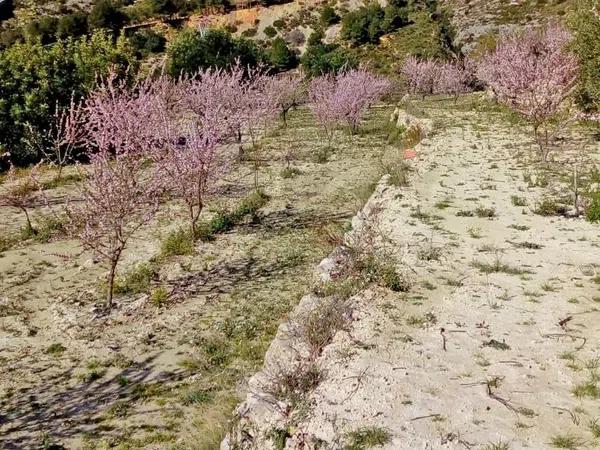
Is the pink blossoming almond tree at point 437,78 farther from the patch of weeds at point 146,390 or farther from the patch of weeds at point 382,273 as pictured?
the patch of weeds at point 146,390

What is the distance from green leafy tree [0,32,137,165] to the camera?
24922 millimetres

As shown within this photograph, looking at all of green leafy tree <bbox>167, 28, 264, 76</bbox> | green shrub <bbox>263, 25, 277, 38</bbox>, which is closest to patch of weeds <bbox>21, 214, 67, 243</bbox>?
green leafy tree <bbox>167, 28, 264, 76</bbox>

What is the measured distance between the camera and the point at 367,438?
5934mm

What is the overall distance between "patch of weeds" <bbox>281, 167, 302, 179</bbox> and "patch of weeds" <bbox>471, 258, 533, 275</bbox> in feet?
38.3

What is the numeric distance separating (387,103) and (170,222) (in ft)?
140

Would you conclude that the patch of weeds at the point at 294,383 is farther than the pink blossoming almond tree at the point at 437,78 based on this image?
No

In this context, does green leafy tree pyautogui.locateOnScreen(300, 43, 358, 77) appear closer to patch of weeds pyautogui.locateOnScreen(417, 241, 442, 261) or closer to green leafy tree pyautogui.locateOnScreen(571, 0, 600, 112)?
green leafy tree pyautogui.locateOnScreen(571, 0, 600, 112)

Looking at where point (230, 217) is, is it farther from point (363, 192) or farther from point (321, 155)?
point (321, 155)

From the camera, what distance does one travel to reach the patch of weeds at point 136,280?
11659 millimetres

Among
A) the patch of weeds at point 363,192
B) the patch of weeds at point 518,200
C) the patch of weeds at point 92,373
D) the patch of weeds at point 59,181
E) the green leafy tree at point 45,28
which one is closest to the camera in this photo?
the patch of weeds at point 92,373

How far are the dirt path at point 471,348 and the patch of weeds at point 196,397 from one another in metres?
1.14

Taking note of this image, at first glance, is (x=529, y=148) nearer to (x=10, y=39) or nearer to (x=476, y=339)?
(x=476, y=339)

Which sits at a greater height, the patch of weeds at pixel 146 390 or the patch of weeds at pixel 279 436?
the patch of weeds at pixel 279 436

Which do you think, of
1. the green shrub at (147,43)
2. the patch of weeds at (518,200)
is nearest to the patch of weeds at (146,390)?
the patch of weeds at (518,200)
